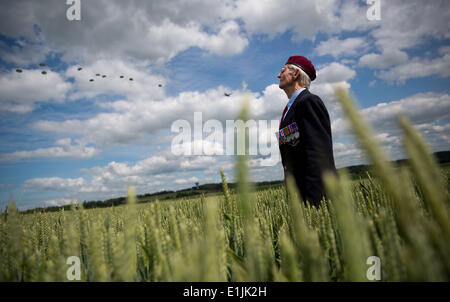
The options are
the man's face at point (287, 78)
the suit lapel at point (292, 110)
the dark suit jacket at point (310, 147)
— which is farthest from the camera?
the man's face at point (287, 78)

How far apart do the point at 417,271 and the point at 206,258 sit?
1.38ft

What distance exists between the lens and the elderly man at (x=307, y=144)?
2633 millimetres

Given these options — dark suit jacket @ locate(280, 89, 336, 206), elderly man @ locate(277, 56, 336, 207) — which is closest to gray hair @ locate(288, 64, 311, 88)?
elderly man @ locate(277, 56, 336, 207)

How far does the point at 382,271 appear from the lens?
749 mm

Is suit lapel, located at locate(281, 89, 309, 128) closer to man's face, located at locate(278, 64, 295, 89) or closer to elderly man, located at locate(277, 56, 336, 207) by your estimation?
elderly man, located at locate(277, 56, 336, 207)

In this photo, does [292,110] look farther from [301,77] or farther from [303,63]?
[303,63]

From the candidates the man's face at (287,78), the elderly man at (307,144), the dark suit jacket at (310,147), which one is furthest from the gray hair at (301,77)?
the dark suit jacket at (310,147)

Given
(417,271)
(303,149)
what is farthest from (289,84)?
(417,271)

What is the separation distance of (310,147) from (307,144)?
0.16 feet

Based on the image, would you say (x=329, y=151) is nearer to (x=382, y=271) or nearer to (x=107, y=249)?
(x=382, y=271)

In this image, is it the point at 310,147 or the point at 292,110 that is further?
the point at 292,110

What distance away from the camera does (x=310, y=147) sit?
269 centimetres

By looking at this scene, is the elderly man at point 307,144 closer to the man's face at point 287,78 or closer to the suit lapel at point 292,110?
the suit lapel at point 292,110

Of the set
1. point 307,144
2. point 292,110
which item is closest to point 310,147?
point 307,144
